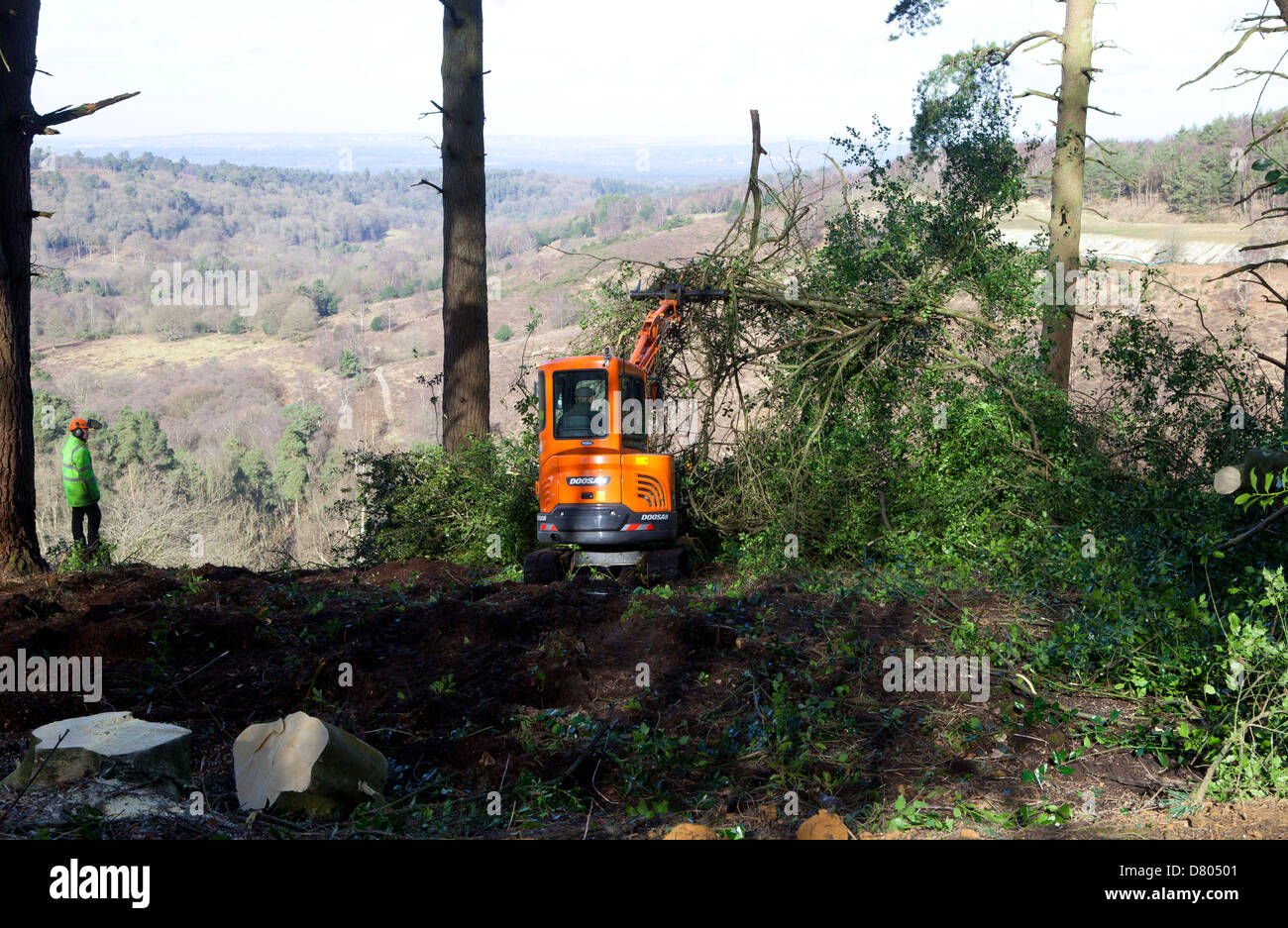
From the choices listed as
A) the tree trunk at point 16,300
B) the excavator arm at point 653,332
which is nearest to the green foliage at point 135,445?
the tree trunk at point 16,300

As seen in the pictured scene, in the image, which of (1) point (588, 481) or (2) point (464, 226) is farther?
(2) point (464, 226)

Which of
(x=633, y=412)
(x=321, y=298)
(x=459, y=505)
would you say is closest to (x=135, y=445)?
(x=459, y=505)

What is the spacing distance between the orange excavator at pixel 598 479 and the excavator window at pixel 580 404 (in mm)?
10

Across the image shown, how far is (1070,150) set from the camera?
14.6m

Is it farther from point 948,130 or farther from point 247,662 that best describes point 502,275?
point 247,662

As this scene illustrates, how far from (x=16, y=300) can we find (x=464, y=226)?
519 cm

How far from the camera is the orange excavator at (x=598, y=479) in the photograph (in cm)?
1015

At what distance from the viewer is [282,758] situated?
461 centimetres

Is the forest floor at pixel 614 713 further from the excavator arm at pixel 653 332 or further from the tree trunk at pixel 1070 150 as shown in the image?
the tree trunk at pixel 1070 150

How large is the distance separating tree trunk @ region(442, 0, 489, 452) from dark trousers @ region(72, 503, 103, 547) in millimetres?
4249

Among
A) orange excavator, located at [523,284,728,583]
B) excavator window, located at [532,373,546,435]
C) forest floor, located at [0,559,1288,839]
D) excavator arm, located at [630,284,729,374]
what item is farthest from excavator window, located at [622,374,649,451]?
forest floor, located at [0,559,1288,839]

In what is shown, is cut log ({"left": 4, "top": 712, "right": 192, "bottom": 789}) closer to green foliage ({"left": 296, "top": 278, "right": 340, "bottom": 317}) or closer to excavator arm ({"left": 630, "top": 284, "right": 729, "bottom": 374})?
excavator arm ({"left": 630, "top": 284, "right": 729, "bottom": 374})
